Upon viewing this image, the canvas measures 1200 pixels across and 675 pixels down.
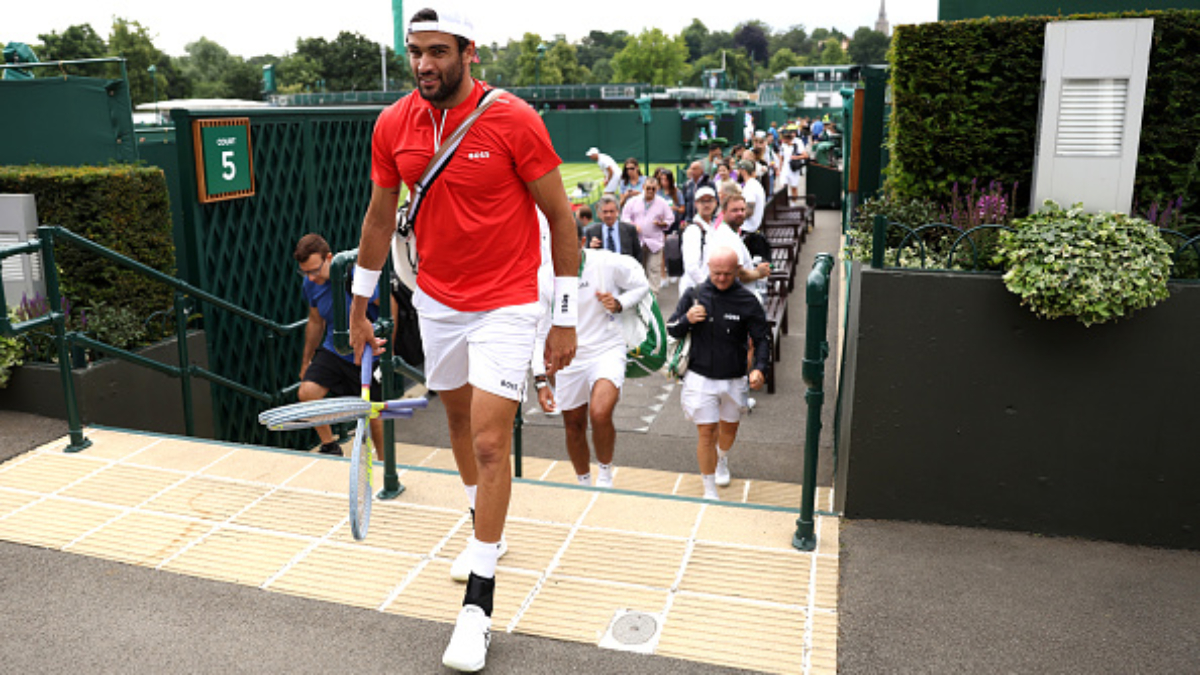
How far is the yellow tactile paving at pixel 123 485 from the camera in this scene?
455 cm

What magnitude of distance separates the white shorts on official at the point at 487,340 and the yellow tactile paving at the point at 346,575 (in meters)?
0.88

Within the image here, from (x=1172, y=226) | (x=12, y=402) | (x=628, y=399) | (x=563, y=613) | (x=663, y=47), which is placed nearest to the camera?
(x=563, y=613)

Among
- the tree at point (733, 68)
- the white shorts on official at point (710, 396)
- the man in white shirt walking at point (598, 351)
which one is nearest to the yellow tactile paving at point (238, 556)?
the man in white shirt walking at point (598, 351)

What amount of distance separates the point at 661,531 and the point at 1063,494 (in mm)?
1642

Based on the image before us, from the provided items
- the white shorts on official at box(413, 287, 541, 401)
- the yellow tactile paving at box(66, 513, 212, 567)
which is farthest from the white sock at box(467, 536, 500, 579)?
the yellow tactile paving at box(66, 513, 212, 567)

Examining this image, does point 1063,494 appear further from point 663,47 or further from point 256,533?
point 663,47

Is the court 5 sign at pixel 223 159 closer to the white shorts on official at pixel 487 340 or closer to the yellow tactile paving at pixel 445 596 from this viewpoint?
the white shorts on official at pixel 487 340

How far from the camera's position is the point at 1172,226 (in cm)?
469

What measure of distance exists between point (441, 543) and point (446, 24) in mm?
2066

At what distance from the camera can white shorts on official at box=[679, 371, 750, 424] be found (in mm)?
6215

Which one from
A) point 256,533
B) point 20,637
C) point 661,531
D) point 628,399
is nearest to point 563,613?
point 661,531

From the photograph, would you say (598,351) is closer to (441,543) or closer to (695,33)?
(441,543)

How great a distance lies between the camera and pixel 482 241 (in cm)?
331

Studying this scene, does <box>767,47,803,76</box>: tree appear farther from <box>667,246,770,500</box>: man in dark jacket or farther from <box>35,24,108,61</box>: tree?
<box>667,246,770,500</box>: man in dark jacket
